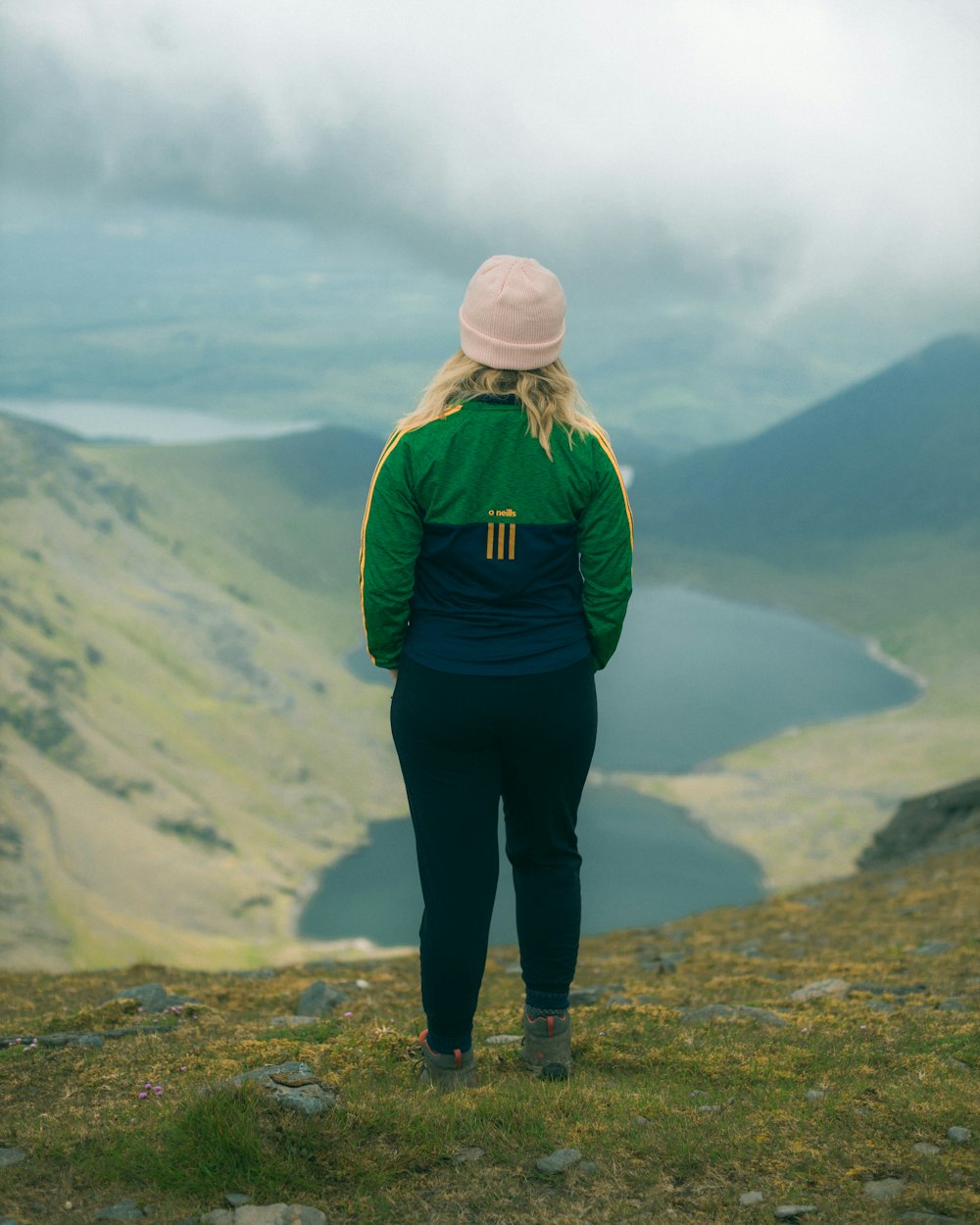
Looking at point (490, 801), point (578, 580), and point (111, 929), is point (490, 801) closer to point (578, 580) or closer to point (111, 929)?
point (578, 580)

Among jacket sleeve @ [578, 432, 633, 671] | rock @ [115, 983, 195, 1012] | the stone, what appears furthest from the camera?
the stone

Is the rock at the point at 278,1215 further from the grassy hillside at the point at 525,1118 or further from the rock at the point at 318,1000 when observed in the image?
the rock at the point at 318,1000

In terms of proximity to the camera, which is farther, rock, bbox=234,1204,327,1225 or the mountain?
the mountain

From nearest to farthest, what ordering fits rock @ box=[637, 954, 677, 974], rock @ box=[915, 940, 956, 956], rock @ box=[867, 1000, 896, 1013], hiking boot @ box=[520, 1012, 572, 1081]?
hiking boot @ box=[520, 1012, 572, 1081] → rock @ box=[867, 1000, 896, 1013] → rock @ box=[915, 940, 956, 956] → rock @ box=[637, 954, 677, 974]

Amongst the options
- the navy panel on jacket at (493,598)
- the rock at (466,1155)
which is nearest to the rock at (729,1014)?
the rock at (466,1155)

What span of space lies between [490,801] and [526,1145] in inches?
61.0

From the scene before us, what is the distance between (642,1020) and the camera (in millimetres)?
8336

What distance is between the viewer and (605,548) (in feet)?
19.1

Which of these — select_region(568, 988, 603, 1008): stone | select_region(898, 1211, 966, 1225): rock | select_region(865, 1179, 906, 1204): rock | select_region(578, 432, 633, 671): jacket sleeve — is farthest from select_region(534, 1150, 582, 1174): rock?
select_region(568, 988, 603, 1008): stone

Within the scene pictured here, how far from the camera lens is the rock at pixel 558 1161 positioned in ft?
17.5

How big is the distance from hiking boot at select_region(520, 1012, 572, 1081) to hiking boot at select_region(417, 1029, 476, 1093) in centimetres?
42

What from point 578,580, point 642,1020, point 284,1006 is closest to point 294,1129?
point 578,580

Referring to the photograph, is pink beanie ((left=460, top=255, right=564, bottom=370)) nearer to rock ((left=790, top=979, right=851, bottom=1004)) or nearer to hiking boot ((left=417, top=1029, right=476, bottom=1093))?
hiking boot ((left=417, top=1029, right=476, bottom=1093))

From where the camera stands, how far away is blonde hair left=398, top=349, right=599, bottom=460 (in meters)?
5.66
